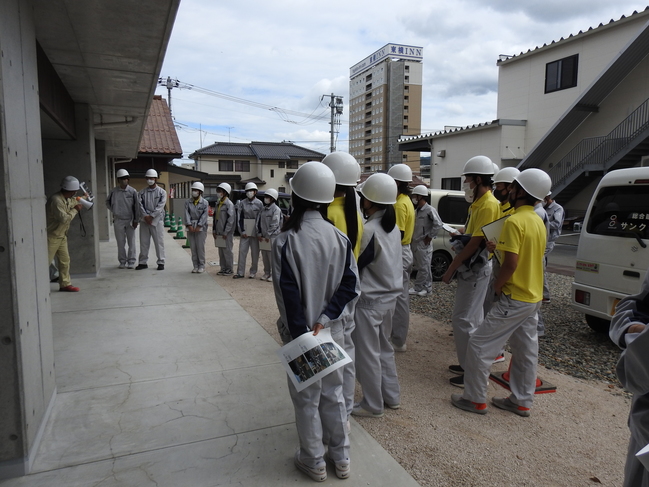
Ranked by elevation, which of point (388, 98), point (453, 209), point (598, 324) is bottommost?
point (598, 324)

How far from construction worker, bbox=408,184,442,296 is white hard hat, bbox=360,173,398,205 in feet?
13.7

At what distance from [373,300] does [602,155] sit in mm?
18033

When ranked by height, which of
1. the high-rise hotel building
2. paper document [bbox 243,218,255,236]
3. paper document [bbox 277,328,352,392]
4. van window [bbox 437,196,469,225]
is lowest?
paper document [bbox 277,328,352,392]

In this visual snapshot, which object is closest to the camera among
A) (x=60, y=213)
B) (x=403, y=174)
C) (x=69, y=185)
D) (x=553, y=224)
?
(x=403, y=174)

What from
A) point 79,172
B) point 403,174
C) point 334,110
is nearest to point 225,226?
point 79,172

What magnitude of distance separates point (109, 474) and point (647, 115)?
19914 mm

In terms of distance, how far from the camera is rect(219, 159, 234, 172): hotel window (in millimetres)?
48844

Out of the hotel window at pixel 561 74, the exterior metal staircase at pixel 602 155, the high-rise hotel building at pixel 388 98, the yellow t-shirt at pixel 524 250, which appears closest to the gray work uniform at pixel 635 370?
the yellow t-shirt at pixel 524 250

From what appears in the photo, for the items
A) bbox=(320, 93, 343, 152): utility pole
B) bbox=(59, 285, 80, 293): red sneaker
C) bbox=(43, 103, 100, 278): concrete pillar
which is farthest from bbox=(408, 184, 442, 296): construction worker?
bbox=(320, 93, 343, 152): utility pole

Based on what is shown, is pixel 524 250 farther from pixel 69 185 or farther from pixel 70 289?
pixel 70 289

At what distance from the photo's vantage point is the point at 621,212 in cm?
519

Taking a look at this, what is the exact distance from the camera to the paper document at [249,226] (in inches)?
353

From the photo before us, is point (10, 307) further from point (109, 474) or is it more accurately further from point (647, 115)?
point (647, 115)

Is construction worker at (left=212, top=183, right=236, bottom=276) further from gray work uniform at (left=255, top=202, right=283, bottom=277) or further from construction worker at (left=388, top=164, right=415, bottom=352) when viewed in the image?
construction worker at (left=388, top=164, right=415, bottom=352)
